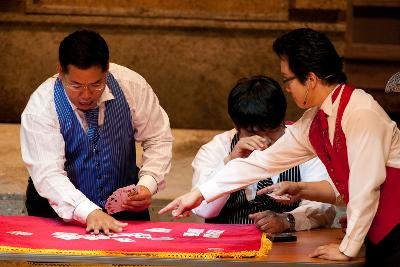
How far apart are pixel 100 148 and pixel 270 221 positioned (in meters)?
0.88

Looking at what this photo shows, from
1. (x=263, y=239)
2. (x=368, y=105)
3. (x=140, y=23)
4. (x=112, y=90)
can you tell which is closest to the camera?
(x=368, y=105)

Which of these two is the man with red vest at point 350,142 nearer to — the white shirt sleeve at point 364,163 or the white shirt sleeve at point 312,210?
the white shirt sleeve at point 364,163

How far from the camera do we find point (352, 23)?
8133 mm

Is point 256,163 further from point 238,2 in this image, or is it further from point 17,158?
point 238,2

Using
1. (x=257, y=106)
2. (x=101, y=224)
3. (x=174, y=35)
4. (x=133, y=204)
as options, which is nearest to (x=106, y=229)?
(x=101, y=224)

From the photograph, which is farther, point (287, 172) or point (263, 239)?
point (287, 172)

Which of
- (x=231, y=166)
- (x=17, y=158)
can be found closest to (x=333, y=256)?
(x=231, y=166)

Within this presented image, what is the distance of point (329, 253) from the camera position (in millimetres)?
3555

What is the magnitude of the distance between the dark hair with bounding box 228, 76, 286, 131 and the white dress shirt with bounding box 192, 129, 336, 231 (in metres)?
0.21

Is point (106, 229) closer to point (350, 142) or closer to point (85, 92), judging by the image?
point (85, 92)

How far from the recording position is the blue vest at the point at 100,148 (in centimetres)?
419

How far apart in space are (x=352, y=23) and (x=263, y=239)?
4.66 metres

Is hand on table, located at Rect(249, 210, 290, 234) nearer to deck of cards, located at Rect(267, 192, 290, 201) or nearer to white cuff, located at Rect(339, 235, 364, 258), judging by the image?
deck of cards, located at Rect(267, 192, 290, 201)

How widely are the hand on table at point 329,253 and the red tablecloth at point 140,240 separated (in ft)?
0.67
